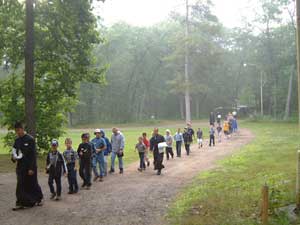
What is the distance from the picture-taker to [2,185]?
45.0 feet

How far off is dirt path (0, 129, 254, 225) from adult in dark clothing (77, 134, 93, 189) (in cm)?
40

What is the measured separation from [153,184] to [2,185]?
5075mm

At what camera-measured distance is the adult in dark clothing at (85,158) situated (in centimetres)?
1216

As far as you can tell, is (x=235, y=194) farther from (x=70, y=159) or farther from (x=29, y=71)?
(x=29, y=71)

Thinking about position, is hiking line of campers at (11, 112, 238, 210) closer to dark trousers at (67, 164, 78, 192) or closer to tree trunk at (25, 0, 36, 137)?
dark trousers at (67, 164, 78, 192)

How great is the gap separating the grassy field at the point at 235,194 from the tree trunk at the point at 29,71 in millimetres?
7637

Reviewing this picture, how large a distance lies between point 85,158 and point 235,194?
4448 mm

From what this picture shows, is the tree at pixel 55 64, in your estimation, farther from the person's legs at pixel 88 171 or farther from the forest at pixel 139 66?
the person's legs at pixel 88 171

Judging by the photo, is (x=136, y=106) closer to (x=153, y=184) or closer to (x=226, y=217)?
(x=153, y=184)

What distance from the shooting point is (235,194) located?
10.5m

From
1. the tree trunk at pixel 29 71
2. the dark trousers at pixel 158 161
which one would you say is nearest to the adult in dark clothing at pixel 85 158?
the dark trousers at pixel 158 161

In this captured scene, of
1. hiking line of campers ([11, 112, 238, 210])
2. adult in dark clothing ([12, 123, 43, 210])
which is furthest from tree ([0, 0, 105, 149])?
adult in dark clothing ([12, 123, 43, 210])

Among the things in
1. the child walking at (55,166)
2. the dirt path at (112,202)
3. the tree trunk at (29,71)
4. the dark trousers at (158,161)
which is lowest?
the dirt path at (112,202)

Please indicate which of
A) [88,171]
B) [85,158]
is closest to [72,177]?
[85,158]
